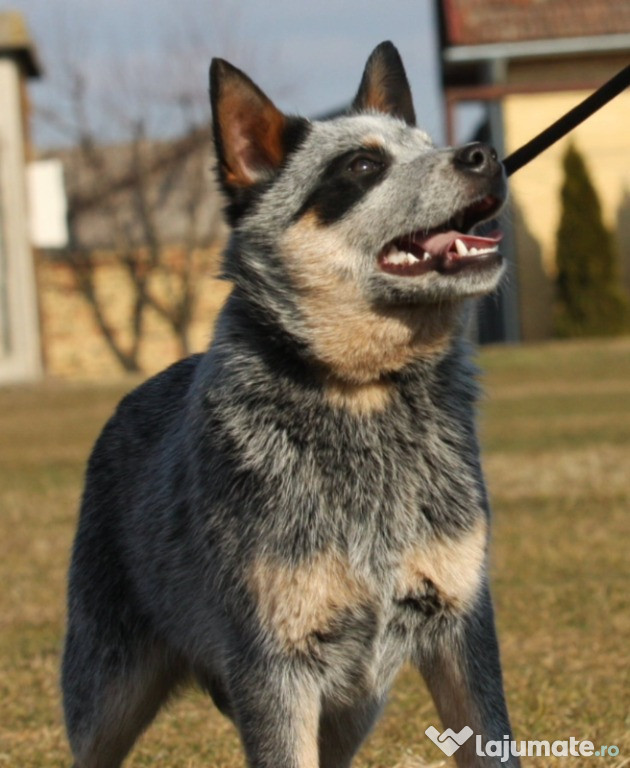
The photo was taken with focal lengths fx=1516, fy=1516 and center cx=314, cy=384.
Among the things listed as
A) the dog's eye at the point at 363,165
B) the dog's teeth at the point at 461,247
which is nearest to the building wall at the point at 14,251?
the dog's eye at the point at 363,165

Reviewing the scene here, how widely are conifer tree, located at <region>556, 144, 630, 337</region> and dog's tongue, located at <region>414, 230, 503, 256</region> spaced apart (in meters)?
18.0

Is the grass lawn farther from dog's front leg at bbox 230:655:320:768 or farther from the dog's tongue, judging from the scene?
dog's front leg at bbox 230:655:320:768

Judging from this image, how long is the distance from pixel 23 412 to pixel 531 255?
8.48 m

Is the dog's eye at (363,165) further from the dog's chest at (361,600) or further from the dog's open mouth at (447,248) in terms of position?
the dog's chest at (361,600)

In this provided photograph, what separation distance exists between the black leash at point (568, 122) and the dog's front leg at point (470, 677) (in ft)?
4.36

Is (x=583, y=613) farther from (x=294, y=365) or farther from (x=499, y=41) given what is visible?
(x=499, y=41)

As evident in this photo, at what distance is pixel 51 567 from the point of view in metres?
8.45

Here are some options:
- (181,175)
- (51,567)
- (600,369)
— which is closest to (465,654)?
(51,567)

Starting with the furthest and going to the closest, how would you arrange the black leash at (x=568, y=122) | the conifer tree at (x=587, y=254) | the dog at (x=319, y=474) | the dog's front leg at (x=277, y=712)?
the conifer tree at (x=587, y=254), the black leash at (x=568, y=122), the dog at (x=319, y=474), the dog's front leg at (x=277, y=712)

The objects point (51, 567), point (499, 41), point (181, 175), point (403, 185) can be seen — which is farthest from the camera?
point (181, 175)

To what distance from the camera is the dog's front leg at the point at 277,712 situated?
11.2 ft

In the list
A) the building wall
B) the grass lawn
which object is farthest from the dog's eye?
the building wall

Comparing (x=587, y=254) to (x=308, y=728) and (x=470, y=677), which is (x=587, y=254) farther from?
(x=308, y=728)

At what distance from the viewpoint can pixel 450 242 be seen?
379cm
